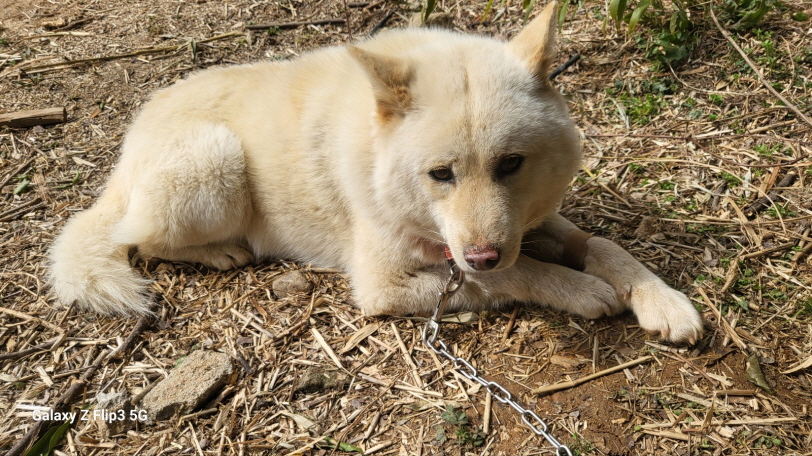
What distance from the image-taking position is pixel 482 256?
2.51 metres

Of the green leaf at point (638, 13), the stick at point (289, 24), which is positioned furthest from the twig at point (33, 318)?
the green leaf at point (638, 13)

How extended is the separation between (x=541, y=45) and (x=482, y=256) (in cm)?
104

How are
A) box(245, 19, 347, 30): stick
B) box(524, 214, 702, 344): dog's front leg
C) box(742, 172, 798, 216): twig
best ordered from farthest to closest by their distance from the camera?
1. box(245, 19, 347, 30): stick
2. box(742, 172, 798, 216): twig
3. box(524, 214, 702, 344): dog's front leg

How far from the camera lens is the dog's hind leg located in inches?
140

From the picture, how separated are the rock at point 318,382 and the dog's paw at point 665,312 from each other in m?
1.56

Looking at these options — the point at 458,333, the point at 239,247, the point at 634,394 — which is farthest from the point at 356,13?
the point at 634,394

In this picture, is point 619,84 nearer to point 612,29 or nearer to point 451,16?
point 612,29

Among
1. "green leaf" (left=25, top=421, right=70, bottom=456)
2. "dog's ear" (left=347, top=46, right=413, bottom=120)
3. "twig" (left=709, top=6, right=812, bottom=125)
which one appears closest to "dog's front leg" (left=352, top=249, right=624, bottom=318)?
"dog's ear" (left=347, top=46, right=413, bottom=120)

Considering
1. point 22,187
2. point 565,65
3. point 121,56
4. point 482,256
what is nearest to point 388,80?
point 482,256

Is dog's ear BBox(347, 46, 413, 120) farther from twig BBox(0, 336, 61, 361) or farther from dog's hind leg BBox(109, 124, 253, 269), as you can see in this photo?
twig BBox(0, 336, 61, 361)

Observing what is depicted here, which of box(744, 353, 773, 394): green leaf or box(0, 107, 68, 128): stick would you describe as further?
box(0, 107, 68, 128): stick

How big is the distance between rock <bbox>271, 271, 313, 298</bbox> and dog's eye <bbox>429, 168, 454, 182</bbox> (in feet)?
4.44

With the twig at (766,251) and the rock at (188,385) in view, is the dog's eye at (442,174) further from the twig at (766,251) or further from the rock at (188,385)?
the twig at (766,251)

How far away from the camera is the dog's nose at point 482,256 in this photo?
251 centimetres
